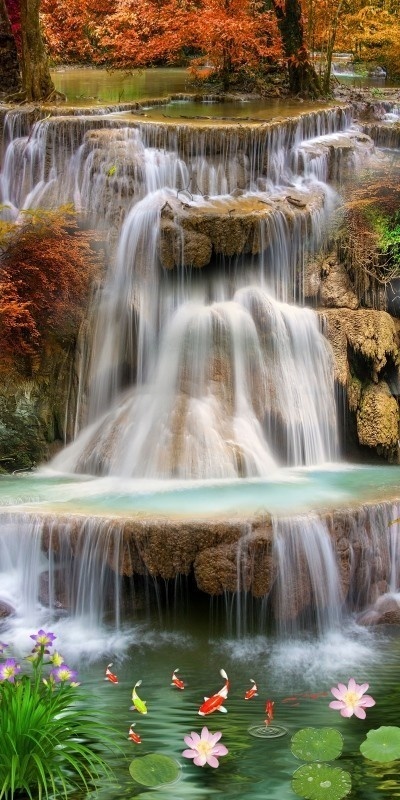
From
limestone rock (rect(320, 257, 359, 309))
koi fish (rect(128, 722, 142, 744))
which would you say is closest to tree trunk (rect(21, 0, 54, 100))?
limestone rock (rect(320, 257, 359, 309))

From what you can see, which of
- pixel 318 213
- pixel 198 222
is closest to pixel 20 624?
pixel 198 222

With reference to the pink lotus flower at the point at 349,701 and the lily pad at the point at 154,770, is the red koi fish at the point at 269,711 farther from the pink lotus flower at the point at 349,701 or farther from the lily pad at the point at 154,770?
the pink lotus flower at the point at 349,701

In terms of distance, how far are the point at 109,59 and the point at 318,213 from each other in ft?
39.0

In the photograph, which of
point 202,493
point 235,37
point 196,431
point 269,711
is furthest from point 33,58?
point 269,711

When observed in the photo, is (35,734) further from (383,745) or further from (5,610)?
(5,610)

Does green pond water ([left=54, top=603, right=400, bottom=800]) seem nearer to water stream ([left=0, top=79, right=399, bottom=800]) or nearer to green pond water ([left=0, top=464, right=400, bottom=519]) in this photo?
water stream ([left=0, top=79, right=399, bottom=800])

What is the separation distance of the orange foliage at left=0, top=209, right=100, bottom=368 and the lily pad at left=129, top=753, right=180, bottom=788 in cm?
546

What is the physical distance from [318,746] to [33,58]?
11.0 metres

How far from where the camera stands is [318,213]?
11.1 metres

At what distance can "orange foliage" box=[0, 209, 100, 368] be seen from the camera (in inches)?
386

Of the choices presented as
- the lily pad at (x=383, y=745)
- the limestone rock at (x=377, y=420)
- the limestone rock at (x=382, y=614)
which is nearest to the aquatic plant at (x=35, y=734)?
the lily pad at (x=383, y=745)

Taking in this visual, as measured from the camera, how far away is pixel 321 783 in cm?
471

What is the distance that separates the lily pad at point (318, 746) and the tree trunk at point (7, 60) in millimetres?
11705

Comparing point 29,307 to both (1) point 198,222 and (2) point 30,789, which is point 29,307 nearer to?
(1) point 198,222
